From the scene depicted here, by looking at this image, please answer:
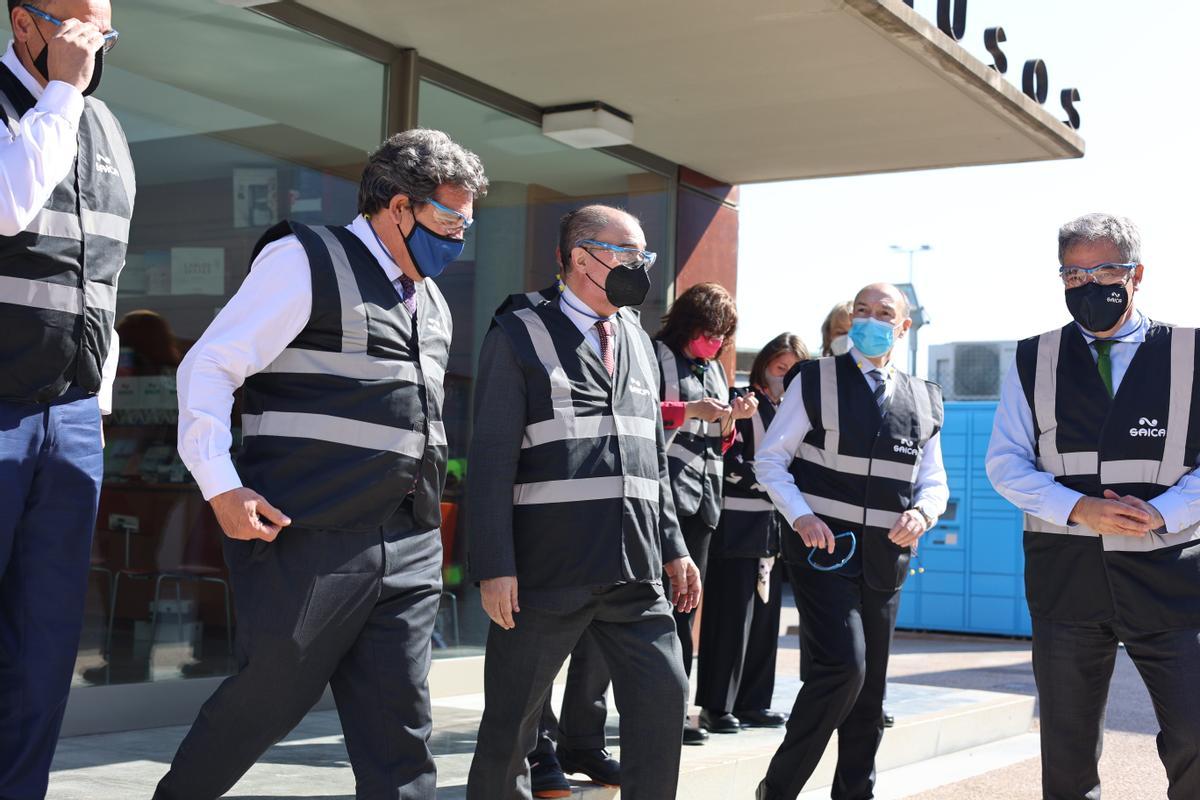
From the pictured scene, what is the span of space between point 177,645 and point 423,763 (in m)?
3.78

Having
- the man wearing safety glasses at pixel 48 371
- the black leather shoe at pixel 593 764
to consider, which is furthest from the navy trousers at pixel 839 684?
the man wearing safety glasses at pixel 48 371

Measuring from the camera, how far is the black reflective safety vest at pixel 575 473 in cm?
400

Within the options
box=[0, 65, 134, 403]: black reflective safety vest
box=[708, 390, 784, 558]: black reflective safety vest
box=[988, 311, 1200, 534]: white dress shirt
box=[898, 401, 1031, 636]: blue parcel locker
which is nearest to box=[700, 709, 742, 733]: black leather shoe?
box=[708, 390, 784, 558]: black reflective safety vest

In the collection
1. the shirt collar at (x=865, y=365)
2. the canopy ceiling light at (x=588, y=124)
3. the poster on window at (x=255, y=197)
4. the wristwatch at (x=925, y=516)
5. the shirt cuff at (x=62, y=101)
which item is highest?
the canopy ceiling light at (x=588, y=124)

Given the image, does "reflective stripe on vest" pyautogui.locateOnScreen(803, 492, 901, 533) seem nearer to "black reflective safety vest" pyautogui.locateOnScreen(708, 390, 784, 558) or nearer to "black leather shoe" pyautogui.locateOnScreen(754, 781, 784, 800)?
"black leather shoe" pyautogui.locateOnScreen(754, 781, 784, 800)

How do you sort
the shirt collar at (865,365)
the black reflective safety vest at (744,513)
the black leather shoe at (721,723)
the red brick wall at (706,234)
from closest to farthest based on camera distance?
the shirt collar at (865,365), the black leather shoe at (721,723), the black reflective safety vest at (744,513), the red brick wall at (706,234)

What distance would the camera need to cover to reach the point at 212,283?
6.79m

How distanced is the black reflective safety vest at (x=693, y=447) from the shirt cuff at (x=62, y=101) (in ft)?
11.4

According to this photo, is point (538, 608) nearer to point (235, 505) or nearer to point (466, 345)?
point (235, 505)

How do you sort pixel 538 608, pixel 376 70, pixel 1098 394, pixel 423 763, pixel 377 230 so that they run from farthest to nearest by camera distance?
pixel 376 70
pixel 1098 394
pixel 538 608
pixel 377 230
pixel 423 763

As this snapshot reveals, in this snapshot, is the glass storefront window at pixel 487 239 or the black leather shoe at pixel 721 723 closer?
the black leather shoe at pixel 721 723

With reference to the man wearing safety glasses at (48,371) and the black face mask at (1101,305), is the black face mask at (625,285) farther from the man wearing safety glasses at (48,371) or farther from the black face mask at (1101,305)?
the man wearing safety glasses at (48,371)

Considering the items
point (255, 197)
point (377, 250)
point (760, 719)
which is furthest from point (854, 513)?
point (255, 197)

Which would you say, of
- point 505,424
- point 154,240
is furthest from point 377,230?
point 154,240
